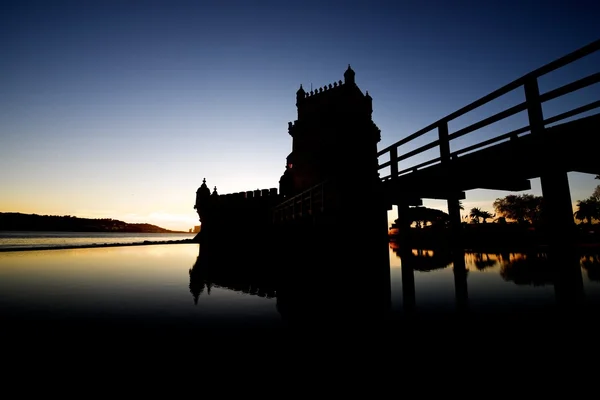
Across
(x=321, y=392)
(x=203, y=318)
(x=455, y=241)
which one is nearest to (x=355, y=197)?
(x=455, y=241)

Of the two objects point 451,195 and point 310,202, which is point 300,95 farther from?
point 451,195

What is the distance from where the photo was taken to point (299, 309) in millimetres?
6863

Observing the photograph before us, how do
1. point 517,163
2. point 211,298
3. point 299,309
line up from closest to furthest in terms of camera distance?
point 517,163, point 299,309, point 211,298

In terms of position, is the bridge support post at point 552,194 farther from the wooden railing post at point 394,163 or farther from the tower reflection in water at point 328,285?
the tower reflection in water at point 328,285

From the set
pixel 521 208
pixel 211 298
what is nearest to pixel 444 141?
pixel 211 298

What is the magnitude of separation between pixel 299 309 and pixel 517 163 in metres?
5.33

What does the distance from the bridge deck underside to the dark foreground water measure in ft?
4.43

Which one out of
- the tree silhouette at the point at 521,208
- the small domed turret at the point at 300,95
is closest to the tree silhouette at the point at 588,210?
the tree silhouette at the point at 521,208

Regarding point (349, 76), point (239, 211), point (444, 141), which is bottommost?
point (444, 141)

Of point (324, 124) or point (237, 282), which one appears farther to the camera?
point (324, 124)

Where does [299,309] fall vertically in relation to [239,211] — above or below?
below

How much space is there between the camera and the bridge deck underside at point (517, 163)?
11.7 ft

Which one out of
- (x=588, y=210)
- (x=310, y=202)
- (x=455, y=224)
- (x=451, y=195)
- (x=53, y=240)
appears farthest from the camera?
(x=53, y=240)

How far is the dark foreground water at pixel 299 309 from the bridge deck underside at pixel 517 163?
1349mm
